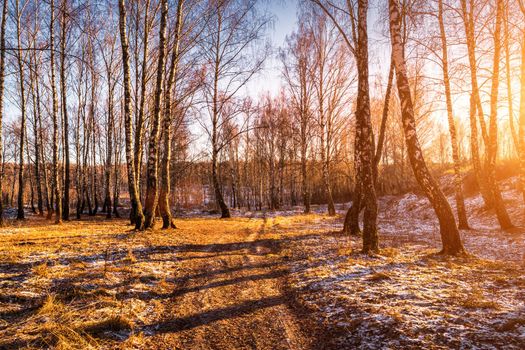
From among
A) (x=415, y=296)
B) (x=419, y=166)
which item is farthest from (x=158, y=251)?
(x=419, y=166)

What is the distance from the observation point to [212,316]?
412cm

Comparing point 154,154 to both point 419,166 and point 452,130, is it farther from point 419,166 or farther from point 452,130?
point 452,130

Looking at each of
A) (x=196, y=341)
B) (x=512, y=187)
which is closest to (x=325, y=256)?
(x=196, y=341)

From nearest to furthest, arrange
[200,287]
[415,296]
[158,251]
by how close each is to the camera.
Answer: [415,296] → [200,287] → [158,251]

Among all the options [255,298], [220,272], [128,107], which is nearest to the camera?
[255,298]

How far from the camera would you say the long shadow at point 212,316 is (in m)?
3.83

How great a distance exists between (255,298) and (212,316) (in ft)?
2.87

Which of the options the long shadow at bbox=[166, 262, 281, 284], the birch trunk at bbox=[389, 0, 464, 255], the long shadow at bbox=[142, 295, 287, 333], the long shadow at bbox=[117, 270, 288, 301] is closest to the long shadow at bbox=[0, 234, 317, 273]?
the long shadow at bbox=[166, 262, 281, 284]

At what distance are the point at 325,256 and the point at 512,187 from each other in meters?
18.4

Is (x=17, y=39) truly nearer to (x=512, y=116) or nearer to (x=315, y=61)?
(x=315, y=61)

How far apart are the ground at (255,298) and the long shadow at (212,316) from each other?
0.05 ft

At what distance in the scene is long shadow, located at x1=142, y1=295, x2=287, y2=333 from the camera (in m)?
3.83

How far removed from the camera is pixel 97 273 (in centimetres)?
557

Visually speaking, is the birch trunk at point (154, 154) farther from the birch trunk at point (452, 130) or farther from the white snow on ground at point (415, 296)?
the birch trunk at point (452, 130)
